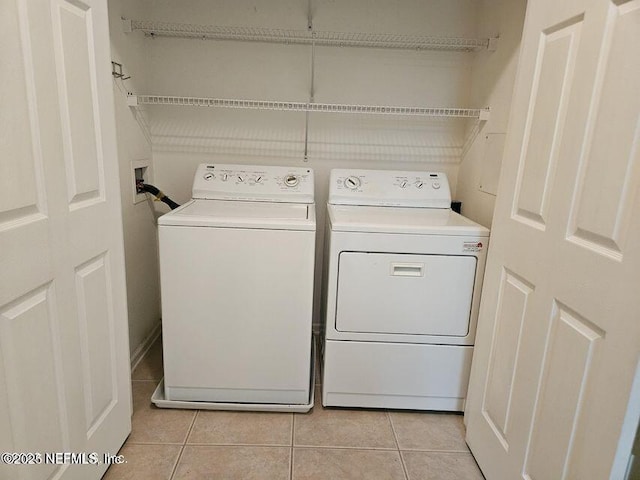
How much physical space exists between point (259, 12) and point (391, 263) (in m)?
1.57

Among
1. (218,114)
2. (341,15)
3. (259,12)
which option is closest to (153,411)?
(218,114)

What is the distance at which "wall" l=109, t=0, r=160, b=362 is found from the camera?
183 centimetres

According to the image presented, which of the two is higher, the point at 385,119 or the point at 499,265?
the point at 385,119

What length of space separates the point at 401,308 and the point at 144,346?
1495mm

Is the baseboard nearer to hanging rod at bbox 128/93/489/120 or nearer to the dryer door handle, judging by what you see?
hanging rod at bbox 128/93/489/120

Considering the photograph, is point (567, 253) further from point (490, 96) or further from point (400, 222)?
point (490, 96)

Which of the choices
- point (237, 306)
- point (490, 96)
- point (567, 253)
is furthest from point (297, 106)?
point (567, 253)

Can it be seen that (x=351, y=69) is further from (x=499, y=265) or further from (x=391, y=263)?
(x=499, y=265)

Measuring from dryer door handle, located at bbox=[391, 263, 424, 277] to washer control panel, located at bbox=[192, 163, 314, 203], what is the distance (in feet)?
2.18

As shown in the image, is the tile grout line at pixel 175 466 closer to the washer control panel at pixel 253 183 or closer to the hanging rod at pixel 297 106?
the washer control panel at pixel 253 183

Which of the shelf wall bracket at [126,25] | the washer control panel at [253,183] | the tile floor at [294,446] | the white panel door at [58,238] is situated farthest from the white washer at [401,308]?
the shelf wall bracket at [126,25]

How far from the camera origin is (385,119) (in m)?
2.28

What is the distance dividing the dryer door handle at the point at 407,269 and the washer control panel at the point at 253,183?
0.67 metres

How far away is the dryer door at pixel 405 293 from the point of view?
Result: 164 centimetres
